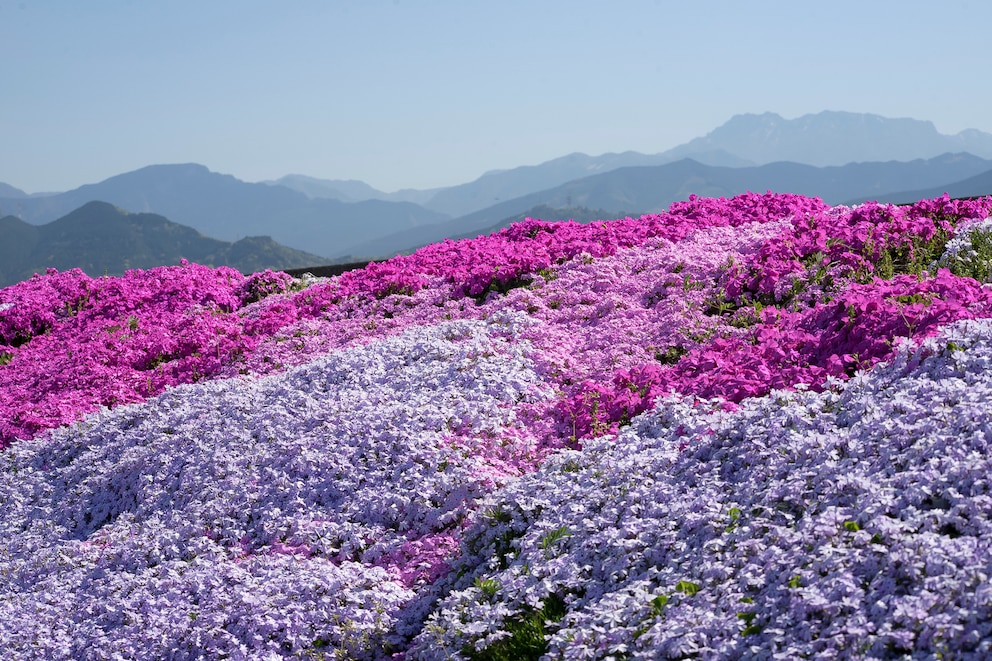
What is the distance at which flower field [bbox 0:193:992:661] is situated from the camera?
6.03m

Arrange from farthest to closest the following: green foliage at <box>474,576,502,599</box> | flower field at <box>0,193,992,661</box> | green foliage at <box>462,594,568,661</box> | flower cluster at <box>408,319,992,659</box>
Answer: green foliage at <box>474,576,502,599</box> < green foliage at <box>462,594,568,661</box> < flower field at <box>0,193,992,661</box> < flower cluster at <box>408,319,992,659</box>

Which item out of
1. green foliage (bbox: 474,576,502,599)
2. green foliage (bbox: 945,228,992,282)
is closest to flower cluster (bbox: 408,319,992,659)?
green foliage (bbox: 474,576,502,599)

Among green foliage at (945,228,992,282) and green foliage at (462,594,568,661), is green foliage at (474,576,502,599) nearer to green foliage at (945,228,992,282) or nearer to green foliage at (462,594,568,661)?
green foliage at (462,594,568,661)

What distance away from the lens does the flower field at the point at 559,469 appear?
603 centimetres

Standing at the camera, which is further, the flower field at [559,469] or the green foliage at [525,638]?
the green foliage at [525,638]

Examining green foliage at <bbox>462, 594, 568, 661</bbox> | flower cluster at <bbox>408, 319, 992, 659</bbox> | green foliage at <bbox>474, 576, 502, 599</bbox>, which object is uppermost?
flower cluster at <bbox>408, 319, 992, 659</bbox>

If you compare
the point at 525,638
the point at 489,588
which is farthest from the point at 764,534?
the point at 489,588

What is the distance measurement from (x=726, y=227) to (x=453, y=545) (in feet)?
37.9

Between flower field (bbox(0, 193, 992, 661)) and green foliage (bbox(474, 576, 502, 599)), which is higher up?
flower field (bbox(0, 193, 992, 661))

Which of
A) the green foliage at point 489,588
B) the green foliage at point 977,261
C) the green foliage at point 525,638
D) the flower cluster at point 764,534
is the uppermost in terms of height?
the green foliage at point 977,261

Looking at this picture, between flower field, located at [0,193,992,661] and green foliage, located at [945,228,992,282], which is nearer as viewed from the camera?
flower field, located at [0,193,992,661]

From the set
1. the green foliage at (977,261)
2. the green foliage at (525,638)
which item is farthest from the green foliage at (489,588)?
the green foliage at (977,261)

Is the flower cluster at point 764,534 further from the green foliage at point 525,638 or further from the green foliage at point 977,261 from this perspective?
the green foliage at point 977,261

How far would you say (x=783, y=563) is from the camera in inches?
237
